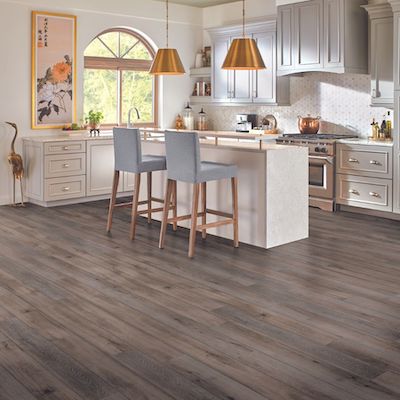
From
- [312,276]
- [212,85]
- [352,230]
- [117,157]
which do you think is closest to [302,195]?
[352,230]

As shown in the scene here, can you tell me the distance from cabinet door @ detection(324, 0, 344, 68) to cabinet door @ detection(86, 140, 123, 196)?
2.84 meters

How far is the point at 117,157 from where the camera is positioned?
562 centimetres

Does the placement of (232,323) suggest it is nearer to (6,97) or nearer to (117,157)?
(117,157)

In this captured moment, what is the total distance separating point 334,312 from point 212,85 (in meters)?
5.58

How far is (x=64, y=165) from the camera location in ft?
23.4

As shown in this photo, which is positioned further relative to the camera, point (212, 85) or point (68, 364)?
point (212, 85)

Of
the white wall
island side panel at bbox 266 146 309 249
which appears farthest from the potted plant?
island side panel at bbox 266 146 309 249

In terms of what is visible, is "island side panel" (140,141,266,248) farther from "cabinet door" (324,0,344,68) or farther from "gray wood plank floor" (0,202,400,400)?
"cabinet door" (324,0,344,68)

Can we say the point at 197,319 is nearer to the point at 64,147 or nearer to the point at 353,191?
the point at 353,191

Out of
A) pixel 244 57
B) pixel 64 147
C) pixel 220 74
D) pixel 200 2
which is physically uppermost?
pixel 200 2

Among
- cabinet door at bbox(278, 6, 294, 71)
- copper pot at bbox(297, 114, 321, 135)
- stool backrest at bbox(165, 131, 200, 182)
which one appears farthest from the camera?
copper pot at bbox(297, 114, 321, 135)

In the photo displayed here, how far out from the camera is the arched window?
26.3ft

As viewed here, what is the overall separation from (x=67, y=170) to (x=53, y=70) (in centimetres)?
128

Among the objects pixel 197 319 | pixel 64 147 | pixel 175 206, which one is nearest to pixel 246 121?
pixel 64 147
